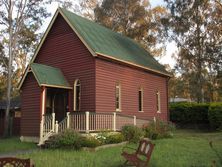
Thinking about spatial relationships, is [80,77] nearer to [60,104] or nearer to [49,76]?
[49,76]

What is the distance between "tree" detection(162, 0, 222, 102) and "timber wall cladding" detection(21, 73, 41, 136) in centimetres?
2404

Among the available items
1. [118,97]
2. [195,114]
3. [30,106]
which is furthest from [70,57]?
[195,114]

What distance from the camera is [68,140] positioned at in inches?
657

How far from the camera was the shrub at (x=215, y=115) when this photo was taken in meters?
29.5

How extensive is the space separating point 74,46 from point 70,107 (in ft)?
13.2

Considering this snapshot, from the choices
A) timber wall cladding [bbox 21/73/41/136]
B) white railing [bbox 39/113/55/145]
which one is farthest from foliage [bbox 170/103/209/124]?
white railing [bbox 39/113/55/145]

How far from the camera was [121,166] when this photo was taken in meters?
11.4

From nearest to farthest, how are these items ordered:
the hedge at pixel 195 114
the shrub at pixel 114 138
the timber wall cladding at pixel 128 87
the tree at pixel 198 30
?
the shrub at pixel 114 138
the timber wall cladding at pixel 128 87
the hedge at pixel 195 114
the tree at pixel 198 30

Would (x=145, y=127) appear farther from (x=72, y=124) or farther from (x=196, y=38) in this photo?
(x=196, y=38)

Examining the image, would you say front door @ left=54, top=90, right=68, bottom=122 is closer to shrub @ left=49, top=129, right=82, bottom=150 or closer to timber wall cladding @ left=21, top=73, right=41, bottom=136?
timber wall cladding @ left=21, top=73, right=41, bottom=136

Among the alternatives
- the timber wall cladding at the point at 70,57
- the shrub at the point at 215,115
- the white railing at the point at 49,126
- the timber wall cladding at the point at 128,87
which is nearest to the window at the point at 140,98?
the timber wall cladding at the point at 128,87

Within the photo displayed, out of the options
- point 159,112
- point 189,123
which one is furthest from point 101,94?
point 189,123

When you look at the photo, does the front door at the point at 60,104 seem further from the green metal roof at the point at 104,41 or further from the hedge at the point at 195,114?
the hedge at the point at 195,114

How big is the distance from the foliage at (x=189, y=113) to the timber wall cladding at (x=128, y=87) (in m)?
3.81
